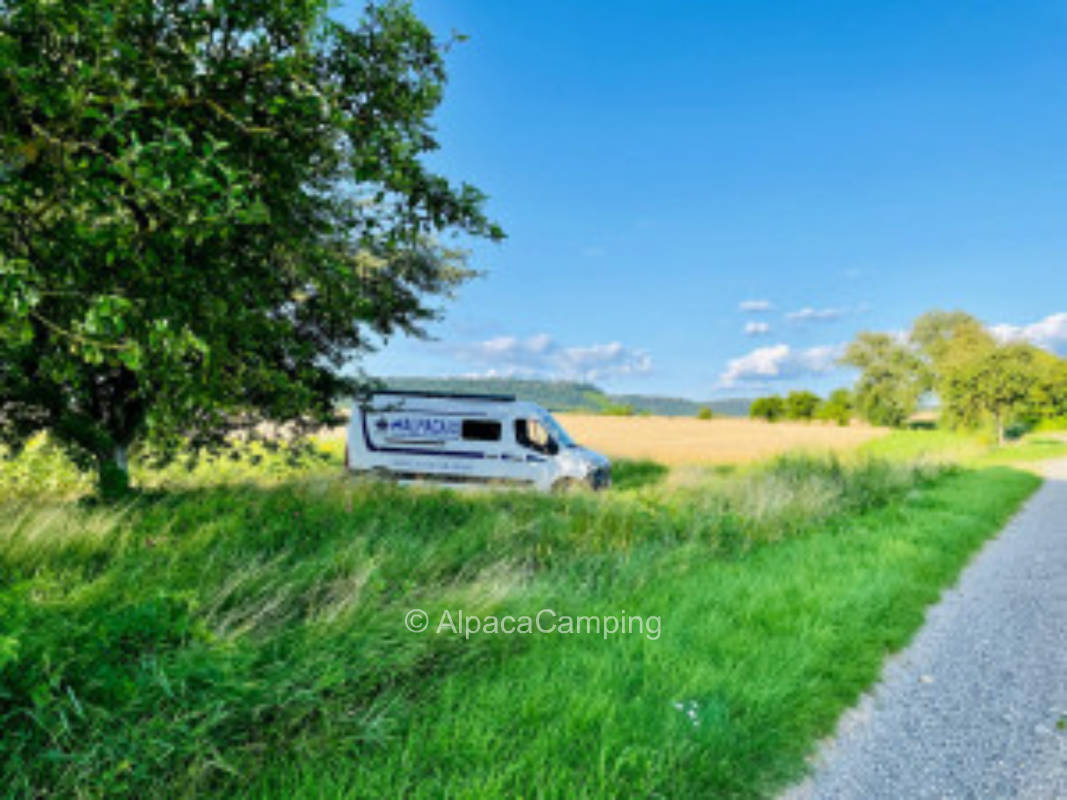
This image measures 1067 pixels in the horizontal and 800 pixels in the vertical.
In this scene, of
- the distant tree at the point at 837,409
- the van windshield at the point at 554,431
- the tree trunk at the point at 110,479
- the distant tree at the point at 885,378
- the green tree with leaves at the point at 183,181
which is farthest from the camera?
the distant tree at the point at 837,409

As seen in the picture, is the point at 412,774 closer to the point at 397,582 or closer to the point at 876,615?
the point at 397,582

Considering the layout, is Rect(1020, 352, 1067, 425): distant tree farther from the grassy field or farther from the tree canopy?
the grassy field

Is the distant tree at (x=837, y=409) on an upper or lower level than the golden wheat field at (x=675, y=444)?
upper

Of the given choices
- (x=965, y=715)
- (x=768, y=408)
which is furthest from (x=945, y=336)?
(x=965, y=715)

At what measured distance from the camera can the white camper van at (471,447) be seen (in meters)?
16.8

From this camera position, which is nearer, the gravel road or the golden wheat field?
the gravel road

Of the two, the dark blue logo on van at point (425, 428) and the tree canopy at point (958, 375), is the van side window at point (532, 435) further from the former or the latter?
the tree canopy at point (958, 375)

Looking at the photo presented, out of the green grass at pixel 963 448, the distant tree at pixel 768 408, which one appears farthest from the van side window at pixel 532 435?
the distant tree at pixel 768 408

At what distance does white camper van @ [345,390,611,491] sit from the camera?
16.8 m

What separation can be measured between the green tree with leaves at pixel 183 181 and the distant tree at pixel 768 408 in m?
101

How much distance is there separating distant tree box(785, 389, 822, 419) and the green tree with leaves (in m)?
97.4

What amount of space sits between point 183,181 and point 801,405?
337ft

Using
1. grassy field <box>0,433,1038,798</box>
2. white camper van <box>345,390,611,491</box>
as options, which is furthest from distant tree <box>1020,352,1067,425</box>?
grassy field <box>0,433,1038,798</box>

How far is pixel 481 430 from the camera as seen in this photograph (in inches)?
674
